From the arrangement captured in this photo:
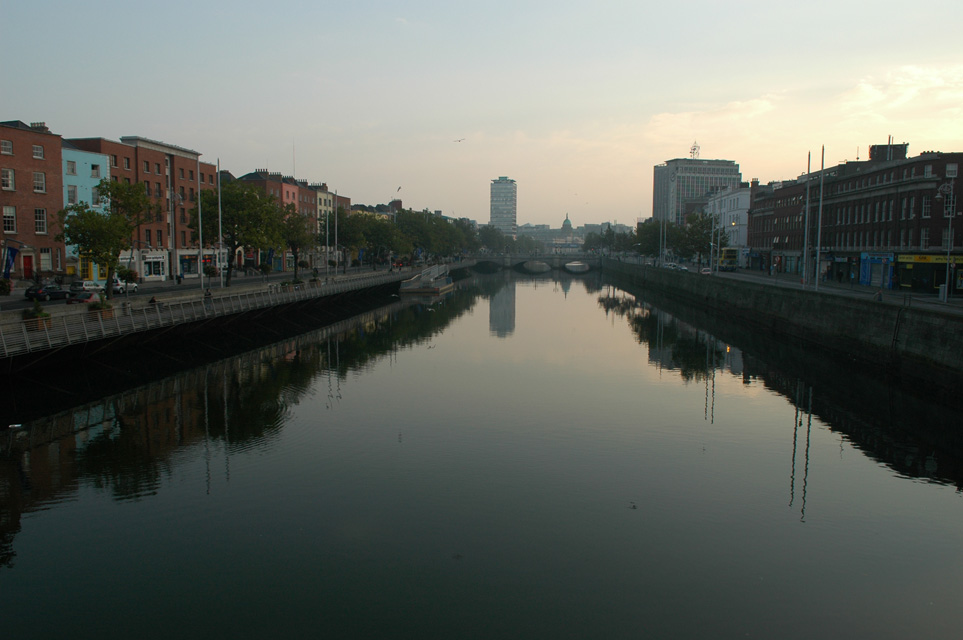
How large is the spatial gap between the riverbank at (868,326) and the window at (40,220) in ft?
168

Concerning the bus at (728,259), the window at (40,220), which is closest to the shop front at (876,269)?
the bus at (728,259)

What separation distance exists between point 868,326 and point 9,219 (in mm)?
53120

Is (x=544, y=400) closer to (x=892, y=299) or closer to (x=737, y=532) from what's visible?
(x=737, y=532)

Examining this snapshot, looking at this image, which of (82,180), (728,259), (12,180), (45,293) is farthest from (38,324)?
(728,259)

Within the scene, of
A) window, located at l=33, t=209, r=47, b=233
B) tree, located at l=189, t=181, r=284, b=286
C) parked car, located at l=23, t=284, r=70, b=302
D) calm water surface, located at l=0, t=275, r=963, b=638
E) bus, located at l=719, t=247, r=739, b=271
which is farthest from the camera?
bus, located at l=719, t=247, r=739, b=271

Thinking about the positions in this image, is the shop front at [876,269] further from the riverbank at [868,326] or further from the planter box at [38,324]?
the planter box at [38,324]

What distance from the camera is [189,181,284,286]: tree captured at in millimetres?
53469

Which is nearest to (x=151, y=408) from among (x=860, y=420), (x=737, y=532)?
(x=737, y=532)

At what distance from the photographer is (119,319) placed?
32.1 meters

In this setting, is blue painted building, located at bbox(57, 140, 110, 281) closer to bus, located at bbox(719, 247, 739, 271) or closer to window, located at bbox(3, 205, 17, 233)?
window, located at bbox(3, 205, 17, 233)

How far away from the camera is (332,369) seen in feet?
112

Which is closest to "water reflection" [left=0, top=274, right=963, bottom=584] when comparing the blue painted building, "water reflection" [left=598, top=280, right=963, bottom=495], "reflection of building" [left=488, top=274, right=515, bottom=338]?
"water reflection" [left=598, top=280, right=963, bottom=495]

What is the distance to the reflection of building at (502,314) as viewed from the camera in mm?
51419

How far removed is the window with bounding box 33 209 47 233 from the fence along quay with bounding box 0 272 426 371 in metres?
16.2
